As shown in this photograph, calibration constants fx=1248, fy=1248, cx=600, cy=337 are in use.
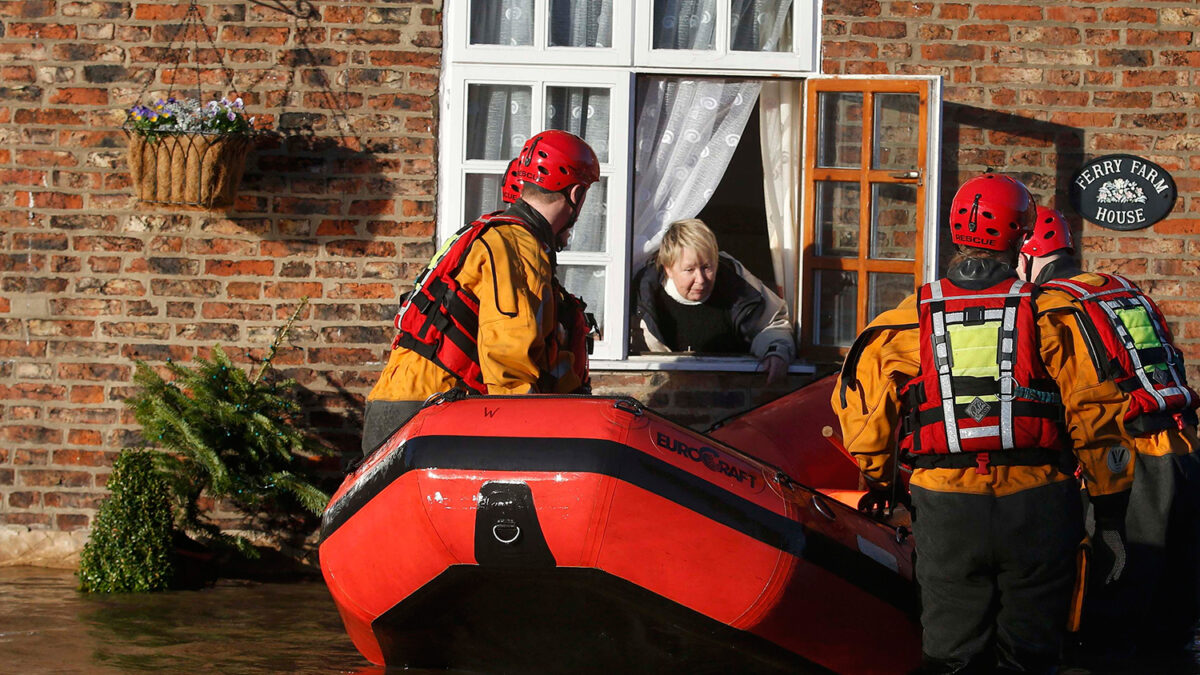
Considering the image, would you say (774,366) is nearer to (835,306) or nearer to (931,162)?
(835,306)

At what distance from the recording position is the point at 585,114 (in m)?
5.57

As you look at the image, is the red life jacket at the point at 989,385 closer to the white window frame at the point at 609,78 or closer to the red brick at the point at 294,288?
the white window frame at the point at 609,78

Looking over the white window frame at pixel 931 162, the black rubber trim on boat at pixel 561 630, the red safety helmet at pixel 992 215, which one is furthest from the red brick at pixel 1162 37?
the black rubber trim on boat at pixel 561 630

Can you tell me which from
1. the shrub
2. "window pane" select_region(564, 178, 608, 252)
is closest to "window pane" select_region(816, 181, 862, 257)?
"window pane" select_region(564, 178, 608, 252)

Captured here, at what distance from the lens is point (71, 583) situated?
5.23m

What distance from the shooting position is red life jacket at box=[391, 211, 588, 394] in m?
3.81

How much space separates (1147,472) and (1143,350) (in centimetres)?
52

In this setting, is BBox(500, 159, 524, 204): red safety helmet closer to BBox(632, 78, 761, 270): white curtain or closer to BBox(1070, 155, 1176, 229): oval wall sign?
BBox(632, 78, 761, 270): white curtain

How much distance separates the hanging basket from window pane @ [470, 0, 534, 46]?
112cm

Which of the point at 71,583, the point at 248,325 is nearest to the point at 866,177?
the point at 248,325

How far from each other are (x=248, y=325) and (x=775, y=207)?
2446mm

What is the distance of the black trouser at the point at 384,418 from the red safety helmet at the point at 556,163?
80 cm

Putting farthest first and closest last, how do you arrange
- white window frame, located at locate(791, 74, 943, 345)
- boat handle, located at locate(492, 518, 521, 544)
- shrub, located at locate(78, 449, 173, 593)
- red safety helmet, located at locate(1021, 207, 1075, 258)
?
white window frame, located at locate(791, 74, 943, 345) < shrub, located at locate(78, 449, 173, 593) < red safety helmet, located at locate(1021, 207, 1075, 258) < boat handle, located at locate(492, 518, 521, 544)

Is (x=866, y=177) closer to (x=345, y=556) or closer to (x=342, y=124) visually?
(x=342, y=124)
